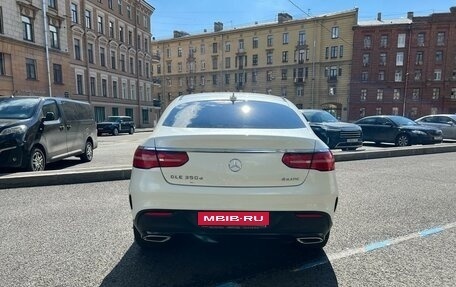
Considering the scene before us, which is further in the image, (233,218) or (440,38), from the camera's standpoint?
(440,38)

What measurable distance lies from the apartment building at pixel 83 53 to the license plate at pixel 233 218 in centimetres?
2855

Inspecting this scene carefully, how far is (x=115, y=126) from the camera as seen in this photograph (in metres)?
29.0

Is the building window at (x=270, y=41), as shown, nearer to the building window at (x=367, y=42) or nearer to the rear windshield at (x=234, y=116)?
the building window at (x=367, y=42)

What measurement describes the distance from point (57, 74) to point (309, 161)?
33.2 metres

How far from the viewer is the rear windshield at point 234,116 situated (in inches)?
118

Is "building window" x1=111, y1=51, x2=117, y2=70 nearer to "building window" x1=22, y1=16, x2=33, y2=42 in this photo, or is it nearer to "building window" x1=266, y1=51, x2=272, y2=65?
"building window" x1=22, y1=16, x2=33, y2=42

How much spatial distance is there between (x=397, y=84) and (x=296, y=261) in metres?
60.2

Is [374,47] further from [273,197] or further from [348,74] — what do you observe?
[273,197]

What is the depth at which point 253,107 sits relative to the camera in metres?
3.38

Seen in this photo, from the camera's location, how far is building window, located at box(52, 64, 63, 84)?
30181 millimetres

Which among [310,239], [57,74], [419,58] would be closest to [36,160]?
[310,239]

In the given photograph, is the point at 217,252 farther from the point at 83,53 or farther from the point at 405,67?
the point at 405,67

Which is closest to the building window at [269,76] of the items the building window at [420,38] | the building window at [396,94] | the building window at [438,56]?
the building window at [396,94]

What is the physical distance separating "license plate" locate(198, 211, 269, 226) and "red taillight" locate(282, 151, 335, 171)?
0.47m
